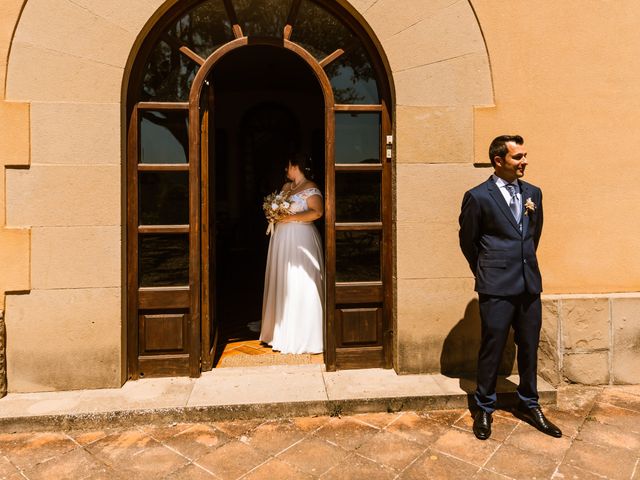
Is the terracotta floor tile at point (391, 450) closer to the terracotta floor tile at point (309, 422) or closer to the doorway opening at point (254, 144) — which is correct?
the terracotta floor tile at point (309, 422)

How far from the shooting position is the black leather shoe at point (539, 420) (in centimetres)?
328

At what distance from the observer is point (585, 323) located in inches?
164

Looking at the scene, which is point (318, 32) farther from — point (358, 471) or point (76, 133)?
point (358, 471)

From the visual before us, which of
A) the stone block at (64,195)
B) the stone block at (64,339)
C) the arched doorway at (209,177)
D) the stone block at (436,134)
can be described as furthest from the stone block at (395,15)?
the stone block at (64,339)

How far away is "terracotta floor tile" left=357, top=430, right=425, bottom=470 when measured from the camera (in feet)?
9.72

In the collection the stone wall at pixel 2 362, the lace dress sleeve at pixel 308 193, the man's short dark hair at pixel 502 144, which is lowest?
the stone wall at pixel 2 362

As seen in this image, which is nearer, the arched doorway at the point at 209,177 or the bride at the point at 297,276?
the arched doorway at the point at 209,177

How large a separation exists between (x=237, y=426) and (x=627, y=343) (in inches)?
135

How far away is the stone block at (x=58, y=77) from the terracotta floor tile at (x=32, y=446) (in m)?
2.51

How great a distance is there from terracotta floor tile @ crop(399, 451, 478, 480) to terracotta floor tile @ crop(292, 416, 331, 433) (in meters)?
0.79

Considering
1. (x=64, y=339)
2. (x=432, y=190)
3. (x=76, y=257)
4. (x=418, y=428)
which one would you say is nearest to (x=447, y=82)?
(x=432, y=190)

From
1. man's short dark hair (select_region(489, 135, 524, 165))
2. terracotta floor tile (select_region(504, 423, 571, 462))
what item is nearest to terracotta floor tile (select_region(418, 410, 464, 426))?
terracotta floor tile (select_region(504, 423, 571, 462))

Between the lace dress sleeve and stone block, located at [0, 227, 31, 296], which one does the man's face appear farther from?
stone block, located at [0, 227, 31, 296]

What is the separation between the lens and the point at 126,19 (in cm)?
379
